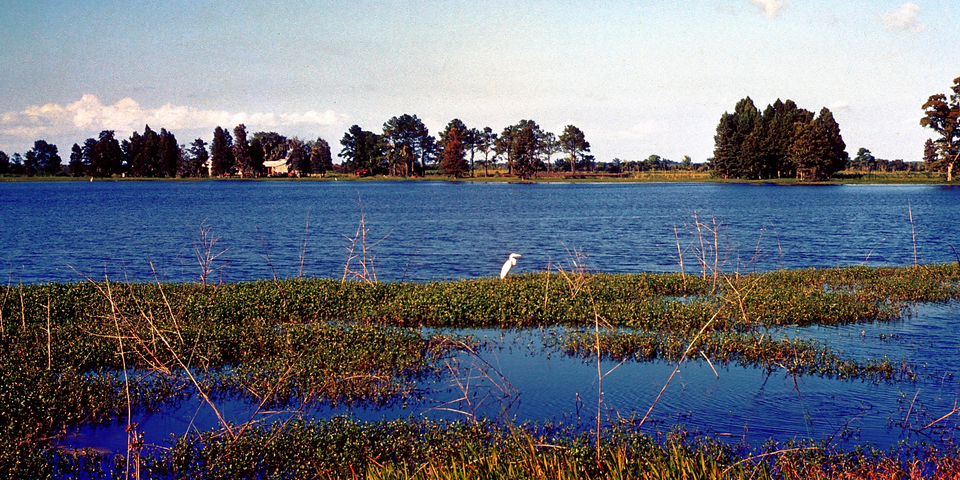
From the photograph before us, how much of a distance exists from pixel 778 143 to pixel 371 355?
114m

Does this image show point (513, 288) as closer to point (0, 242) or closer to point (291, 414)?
point (291, 414)

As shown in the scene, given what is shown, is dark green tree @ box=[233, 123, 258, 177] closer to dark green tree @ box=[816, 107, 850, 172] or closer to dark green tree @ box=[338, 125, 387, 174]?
dark green tree @ box=[338, 125, 387, 174]

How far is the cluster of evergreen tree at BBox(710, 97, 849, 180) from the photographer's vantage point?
347 ft

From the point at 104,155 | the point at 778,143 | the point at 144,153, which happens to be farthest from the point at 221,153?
the point at 778,143

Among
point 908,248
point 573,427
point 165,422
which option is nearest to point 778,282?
point 573,427

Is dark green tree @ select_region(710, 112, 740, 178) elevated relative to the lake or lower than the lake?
elevated

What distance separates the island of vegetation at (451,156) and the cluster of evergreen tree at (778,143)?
19cm

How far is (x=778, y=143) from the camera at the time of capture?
11450 cm

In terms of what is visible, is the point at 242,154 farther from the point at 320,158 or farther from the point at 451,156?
the point at 451,156

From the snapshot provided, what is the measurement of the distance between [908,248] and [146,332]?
117 feet

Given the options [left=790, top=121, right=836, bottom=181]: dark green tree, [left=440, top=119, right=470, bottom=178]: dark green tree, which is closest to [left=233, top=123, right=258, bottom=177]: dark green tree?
[left=440, top=119, right=470, bottom=178]: dark green tree

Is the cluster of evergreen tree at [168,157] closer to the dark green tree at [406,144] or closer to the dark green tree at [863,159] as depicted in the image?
the dark green tree at [406,144]

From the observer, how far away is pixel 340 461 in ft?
29.5

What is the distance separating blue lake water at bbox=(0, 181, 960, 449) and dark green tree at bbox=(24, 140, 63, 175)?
11113 cm
